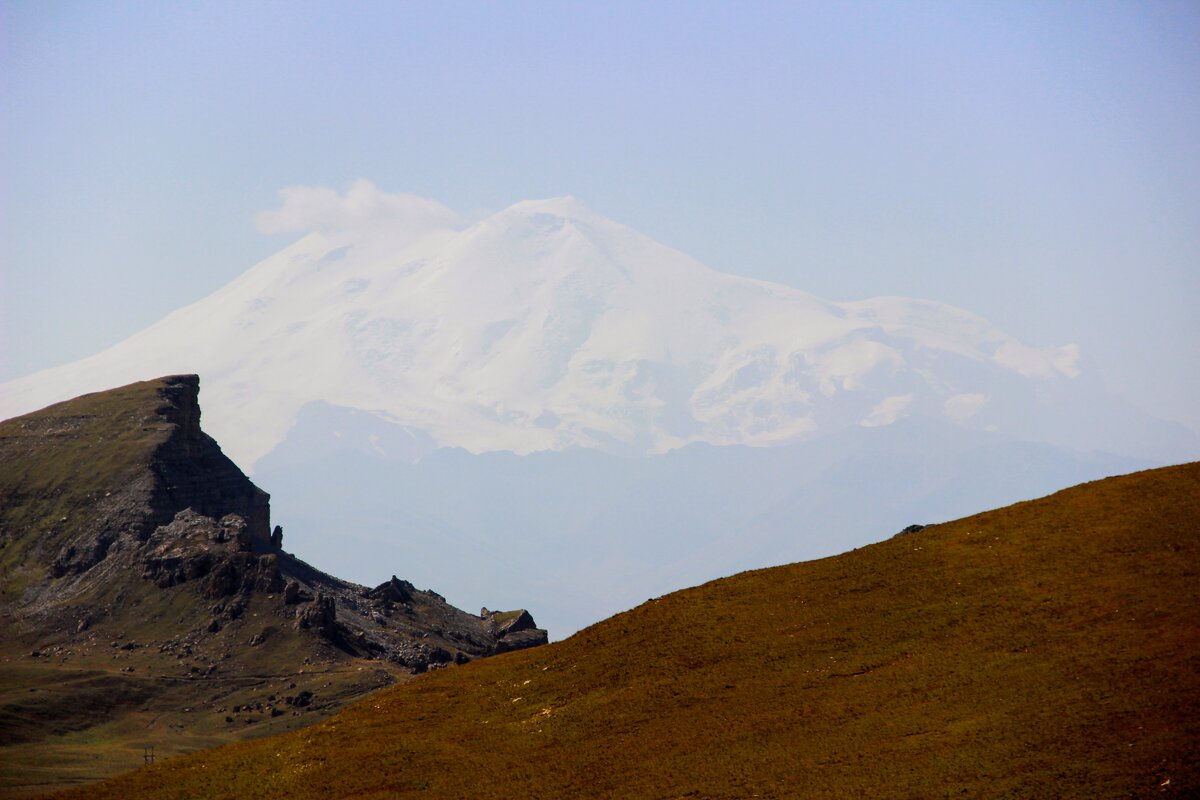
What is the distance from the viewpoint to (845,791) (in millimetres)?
68125

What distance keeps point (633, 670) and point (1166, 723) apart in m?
35.8

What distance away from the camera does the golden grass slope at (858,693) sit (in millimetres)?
68000

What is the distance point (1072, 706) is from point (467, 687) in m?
44.5

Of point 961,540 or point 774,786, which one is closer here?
point 774,786

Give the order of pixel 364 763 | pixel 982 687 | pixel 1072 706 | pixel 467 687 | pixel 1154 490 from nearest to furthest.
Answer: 1. pixel 1072 706
2. pixel 982 687
3. pixel 364 763
4. pixel 1154 490
5. pixel 467 687

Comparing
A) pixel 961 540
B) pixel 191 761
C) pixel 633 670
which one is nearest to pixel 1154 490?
pixel 961 540

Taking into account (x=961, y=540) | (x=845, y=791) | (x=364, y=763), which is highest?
(x=961, y=540)

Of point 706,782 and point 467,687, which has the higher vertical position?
point 467,687

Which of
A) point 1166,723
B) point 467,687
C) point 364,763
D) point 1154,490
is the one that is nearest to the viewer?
point 1166,723

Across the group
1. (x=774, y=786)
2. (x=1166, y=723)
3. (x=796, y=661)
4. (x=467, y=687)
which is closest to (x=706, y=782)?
(x=774, y=786)

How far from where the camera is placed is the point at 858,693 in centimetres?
7975

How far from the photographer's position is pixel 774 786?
70938mm

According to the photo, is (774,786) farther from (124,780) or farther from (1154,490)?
(124,780)

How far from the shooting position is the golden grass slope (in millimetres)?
68000
